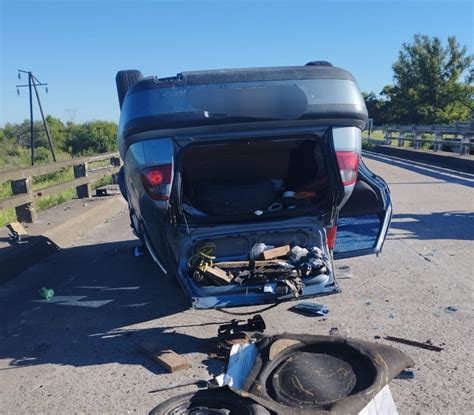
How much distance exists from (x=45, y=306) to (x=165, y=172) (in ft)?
7.63

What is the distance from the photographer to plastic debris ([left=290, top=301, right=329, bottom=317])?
16.9 feet

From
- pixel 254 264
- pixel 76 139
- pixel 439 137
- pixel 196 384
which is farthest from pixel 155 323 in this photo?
pixel 76 139

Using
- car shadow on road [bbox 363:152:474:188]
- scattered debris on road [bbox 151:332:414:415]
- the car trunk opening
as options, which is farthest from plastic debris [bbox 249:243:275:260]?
car shadow on road [bbox 363:152:474:188]

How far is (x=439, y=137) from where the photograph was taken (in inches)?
960

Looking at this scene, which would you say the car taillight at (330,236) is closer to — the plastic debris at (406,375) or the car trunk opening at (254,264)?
the car trunk opening at (254,264)

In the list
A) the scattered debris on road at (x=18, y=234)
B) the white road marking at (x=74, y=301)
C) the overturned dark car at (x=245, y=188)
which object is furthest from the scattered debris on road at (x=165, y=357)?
the scattered debris on road at (x=18, y=234)

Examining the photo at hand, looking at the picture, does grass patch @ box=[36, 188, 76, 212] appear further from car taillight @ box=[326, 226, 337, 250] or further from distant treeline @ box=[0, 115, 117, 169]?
distant treeline @ box=[0, 115, 117, 169]

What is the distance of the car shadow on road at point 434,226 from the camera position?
8398mm

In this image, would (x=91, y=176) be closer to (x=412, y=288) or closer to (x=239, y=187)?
(x=239, y=187)

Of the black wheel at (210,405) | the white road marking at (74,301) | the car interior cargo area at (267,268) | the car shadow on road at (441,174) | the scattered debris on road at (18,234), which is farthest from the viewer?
the car shadow on road at (441,174)

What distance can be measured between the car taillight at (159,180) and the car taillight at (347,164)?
151 cm

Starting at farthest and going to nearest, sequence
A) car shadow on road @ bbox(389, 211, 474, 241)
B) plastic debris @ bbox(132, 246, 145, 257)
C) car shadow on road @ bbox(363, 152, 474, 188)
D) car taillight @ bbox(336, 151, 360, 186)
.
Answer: car shadow on road @ bbox(363, 152, 474, 188)
car shadow on road @ bbox(389, 211, 474, 241)
plastic debris @ bbox(132, 246, 145, 257)
car taillight @ bbox(336, 151, 360, 186)

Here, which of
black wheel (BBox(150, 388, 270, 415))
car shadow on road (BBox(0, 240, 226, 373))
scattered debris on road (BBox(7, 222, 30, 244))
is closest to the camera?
black wheel (BBox(150, 388, 270, 415))

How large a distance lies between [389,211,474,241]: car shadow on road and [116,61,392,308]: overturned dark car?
10.3 feet
